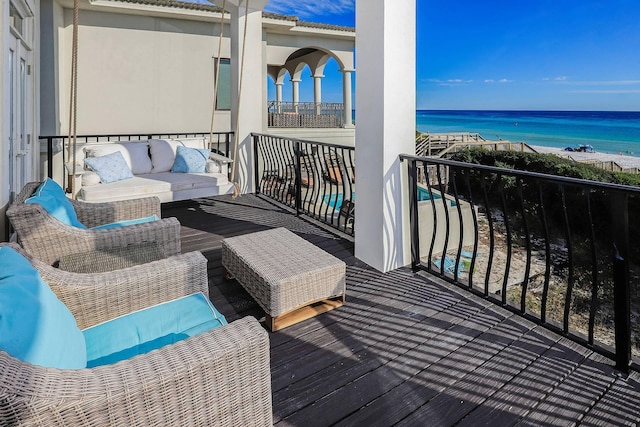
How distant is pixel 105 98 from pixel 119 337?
8068 millimetres

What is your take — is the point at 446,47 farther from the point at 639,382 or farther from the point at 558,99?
the point at 639,382

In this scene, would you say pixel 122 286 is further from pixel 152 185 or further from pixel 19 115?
pixel 19 115

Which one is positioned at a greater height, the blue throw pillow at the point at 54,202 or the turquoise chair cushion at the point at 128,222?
the blue throw pillow at the point at 54,202

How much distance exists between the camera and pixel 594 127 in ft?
145

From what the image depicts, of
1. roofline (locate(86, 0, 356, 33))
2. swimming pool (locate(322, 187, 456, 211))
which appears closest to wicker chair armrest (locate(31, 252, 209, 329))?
swimming pool (locate(322, 187, 456, 211))

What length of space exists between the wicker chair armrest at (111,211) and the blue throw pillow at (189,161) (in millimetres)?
1805

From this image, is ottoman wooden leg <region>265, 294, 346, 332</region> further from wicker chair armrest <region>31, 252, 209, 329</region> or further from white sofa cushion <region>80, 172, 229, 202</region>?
white sofa cushion <region>80, 172, 229, 202</region>

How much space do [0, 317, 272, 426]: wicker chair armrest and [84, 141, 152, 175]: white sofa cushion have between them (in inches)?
175

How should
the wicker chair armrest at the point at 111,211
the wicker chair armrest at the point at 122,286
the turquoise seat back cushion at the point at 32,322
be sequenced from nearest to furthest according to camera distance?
A: the turquoise seat back cushion at the point at 32,322
the wicker chair armrest at the point at 122,286
the wicker chair armrest at the point at 111,211

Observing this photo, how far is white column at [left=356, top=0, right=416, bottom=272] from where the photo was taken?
297 cm

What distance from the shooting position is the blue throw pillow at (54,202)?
2425 millimetres

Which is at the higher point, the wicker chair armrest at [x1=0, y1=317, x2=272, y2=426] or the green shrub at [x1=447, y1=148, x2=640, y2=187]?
the green shrub at [x1=447, y1=148, x2=640, y2=187]

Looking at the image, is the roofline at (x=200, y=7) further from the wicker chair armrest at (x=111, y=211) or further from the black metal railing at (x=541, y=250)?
the wicker chair armrest at (x=111, y=211)

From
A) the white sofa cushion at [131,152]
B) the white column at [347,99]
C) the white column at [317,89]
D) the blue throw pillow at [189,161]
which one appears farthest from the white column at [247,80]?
the white column at [317,89]
